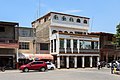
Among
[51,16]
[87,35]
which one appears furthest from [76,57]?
[51,16]

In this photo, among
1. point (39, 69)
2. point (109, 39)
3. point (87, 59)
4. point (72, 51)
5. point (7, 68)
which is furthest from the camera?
point (109, 39)

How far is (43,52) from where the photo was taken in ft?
177

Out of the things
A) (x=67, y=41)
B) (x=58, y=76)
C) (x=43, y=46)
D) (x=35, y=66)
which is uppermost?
(x=67, y=41)

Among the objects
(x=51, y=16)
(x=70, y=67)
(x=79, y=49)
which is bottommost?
(x=70, y=67)

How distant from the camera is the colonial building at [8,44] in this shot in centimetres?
4788

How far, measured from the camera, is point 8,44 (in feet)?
156

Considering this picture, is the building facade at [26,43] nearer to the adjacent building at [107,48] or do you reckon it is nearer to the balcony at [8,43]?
the balcony at [8,43]

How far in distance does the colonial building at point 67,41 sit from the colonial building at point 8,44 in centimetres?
547

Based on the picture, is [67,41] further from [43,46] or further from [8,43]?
[8,43]

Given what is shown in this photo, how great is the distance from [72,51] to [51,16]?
852 centimetres

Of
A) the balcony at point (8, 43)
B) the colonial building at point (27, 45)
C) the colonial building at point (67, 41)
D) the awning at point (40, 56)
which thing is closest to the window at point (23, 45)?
the colonial building at point (27, 45)

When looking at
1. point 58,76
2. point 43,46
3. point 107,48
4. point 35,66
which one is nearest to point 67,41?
point 43,46

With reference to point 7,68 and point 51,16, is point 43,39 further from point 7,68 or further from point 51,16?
point 7,68

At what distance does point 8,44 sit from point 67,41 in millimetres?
12090
